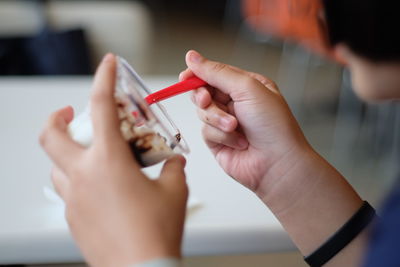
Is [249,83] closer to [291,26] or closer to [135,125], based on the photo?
[135,125]

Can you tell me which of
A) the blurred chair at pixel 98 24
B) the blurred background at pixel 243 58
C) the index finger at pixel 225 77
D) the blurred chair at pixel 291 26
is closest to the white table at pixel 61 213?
the index finger at pixel 225 77

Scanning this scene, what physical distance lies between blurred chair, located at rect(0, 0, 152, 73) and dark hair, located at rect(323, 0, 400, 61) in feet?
4.69

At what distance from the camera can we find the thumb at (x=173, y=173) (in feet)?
1.59


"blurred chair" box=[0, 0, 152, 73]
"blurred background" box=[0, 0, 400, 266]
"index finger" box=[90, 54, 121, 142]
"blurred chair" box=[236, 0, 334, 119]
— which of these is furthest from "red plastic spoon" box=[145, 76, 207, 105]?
"blurred chair" box=[0, 0, 152, 73]

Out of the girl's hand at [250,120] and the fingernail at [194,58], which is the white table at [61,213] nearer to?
the girl's hand at [250,120]

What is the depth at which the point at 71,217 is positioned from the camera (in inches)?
18.4

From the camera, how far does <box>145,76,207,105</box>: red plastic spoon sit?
2.07ft

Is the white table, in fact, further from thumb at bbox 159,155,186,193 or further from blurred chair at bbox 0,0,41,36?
blurred chair at bbox 0,0,41,36

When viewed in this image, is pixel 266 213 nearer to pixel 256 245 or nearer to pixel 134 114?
pixel 256 245

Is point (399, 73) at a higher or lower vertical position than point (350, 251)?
higher

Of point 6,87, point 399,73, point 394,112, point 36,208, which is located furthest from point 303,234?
point 394,112

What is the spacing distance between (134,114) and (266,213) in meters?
0.36

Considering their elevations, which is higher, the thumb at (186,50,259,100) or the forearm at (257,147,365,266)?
the thumb at (186,50,259,100)

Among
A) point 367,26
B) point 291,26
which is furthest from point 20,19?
point 367,26
